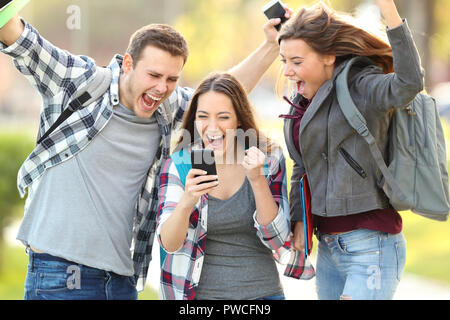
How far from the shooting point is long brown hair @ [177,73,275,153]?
3.25 m

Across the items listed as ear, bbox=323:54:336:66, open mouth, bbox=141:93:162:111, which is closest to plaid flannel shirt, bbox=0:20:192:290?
open mouth, bbox=141:93:162:111

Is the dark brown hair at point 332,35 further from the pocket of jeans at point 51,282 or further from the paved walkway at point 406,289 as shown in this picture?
the paved walkway at point 406,289

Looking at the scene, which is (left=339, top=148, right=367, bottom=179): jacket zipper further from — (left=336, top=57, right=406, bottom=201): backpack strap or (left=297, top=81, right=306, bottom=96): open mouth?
(left=297, top=81, right=306, bottom=96): open mouth

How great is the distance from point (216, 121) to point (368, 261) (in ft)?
3.54

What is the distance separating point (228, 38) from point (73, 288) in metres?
20.1

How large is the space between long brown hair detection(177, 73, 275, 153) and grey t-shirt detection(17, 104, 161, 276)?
0.30 meters

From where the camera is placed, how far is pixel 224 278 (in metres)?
3.07

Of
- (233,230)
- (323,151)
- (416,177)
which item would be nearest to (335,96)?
(323,151)

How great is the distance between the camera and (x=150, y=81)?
329cm

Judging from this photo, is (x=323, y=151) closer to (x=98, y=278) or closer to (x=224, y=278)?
(x=224, y=278)

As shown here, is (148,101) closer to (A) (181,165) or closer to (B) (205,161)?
(A) (181,165)

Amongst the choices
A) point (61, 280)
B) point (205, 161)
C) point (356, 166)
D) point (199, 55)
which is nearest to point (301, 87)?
point (356, 166)

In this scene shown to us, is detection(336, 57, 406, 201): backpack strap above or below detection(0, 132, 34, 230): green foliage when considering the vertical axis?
below

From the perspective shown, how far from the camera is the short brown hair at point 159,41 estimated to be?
→ 10.9 feet
